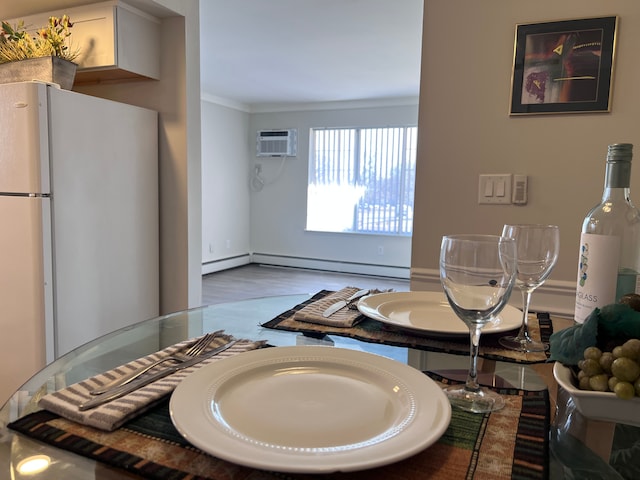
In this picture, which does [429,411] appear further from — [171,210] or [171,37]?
[171,37]

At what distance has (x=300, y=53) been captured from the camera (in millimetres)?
3869

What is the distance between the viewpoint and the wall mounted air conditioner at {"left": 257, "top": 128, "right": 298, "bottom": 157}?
650 cm

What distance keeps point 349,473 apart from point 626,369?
35 cm

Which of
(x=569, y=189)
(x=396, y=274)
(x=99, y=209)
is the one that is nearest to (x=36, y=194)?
(x=99, y=209)

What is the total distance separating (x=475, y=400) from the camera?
0.65 meters

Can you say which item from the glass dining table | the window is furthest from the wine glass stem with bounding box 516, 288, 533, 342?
the window

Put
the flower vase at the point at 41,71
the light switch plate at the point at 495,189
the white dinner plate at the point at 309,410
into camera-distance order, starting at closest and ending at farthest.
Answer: the white dinner plate at the point at 309,410, the light switch plate at the point at 495,189, the flower vase at the point at 41,71

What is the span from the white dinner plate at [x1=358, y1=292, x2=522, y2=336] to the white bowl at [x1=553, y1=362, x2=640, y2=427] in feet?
1.04

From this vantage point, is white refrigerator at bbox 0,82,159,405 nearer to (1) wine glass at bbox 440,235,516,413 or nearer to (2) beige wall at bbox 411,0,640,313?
(2) beige wall at bbox 411,0,640,313

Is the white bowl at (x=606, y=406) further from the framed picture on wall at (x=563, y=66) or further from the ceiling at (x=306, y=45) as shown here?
the ceiling at (x=306, y=45)

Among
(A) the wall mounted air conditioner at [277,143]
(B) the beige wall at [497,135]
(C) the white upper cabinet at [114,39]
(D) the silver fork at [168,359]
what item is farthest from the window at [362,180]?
(D) the silver fork at [168,359]

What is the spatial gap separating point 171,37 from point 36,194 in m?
1.11

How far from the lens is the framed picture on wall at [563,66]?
158cm

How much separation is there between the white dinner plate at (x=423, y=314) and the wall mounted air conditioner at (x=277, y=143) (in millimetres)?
5578
